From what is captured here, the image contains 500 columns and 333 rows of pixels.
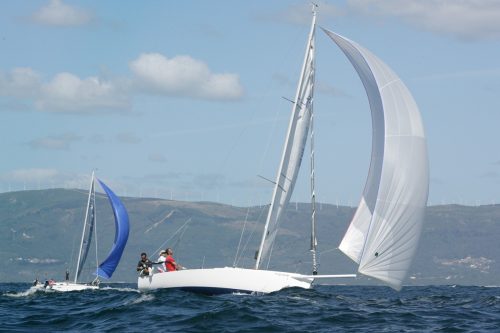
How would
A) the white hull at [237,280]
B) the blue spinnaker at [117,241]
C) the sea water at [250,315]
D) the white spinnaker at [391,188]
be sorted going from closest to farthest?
the sea water at [250,315], the white spinnaker at [391,188], the white hull at [237,280], the blue spinnaker at [117,241]

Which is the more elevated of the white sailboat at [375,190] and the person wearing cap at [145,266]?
the white sailboat at [375,190]

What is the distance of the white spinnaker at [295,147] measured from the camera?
3881 cm

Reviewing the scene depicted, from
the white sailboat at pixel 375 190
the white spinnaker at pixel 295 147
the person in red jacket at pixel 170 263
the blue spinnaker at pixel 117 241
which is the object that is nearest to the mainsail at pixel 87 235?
the blue spinnaker at pixel 117 241

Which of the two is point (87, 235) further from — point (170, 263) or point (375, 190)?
point (375, 190)

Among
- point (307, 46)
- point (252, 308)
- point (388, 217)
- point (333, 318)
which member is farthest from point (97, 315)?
point (307, 46)

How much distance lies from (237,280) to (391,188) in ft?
22.1

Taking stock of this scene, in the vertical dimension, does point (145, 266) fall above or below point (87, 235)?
below

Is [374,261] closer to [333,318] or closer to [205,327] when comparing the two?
[333,318]

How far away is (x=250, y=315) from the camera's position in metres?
30.4

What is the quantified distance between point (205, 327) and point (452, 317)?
8.78m

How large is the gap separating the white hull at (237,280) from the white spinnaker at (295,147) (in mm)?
1361

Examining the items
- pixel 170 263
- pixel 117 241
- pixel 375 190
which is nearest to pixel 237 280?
pixel 170 263

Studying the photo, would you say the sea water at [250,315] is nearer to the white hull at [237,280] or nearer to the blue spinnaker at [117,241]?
the white hull at [237,280]

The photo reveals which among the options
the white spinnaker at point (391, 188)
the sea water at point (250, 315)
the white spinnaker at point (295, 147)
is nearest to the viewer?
the sea water at point (250, 315)
